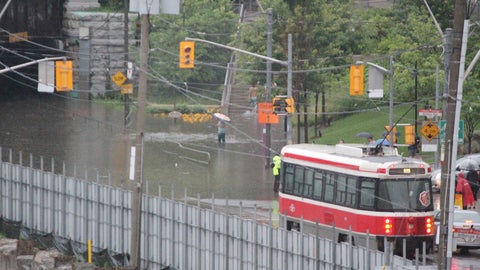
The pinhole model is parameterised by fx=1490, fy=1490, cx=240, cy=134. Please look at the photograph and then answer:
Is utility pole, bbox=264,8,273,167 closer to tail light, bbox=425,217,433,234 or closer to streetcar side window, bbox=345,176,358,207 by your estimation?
streetcar side window, bbox=345,176,358,207

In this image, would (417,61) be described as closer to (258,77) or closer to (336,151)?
(258,77)

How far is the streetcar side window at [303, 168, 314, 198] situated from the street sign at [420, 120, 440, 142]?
9.22m

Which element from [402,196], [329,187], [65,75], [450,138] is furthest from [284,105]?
[450,138]

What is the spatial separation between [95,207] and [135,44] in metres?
49.9

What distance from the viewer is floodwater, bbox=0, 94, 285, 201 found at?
193 ft

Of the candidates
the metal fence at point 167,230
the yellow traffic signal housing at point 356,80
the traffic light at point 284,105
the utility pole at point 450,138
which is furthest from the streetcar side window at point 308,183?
the traffic light at point 284,105

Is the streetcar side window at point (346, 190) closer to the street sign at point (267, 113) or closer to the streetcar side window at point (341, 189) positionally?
the streetcar side window at point (341, 189)

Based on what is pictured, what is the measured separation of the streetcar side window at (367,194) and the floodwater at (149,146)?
47.5ft

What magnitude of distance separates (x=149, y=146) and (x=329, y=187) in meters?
31.3

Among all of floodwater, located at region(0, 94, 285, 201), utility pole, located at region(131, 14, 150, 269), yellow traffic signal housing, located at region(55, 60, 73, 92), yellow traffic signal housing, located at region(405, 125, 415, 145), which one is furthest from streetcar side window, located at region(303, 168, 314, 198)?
yellow traffic signal housing, located at region(405, 125, 415, 145)

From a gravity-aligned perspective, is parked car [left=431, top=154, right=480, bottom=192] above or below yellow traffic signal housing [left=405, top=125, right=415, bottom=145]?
A: below

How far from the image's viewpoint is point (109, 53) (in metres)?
89.4

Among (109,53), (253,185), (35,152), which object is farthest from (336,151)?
(109,53)

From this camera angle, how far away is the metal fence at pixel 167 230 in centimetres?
3288
